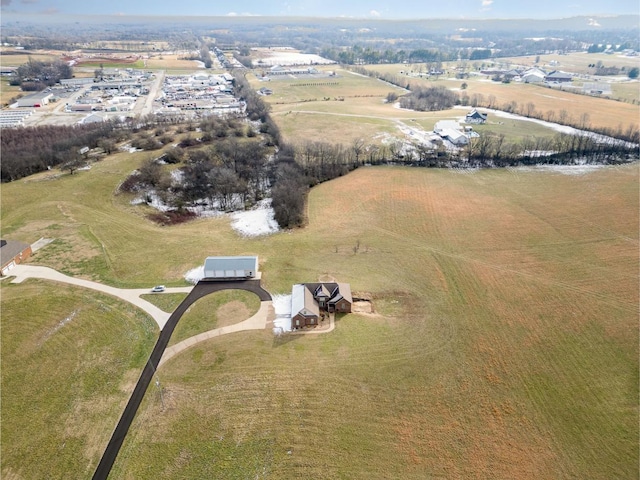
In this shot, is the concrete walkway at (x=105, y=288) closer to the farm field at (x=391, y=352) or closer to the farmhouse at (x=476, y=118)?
the farm field at (x=391, y=352)

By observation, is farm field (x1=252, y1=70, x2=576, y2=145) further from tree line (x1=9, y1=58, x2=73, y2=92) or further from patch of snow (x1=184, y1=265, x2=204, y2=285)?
tree line (x1=9, y1=58, x2=73, y2=92)

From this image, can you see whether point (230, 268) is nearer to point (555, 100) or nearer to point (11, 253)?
point (11, 253)

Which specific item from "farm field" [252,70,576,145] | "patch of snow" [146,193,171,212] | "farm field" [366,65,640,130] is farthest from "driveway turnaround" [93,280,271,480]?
"farm field" [366,65,640,130]

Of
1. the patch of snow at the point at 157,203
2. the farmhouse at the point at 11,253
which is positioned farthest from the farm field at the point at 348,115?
the farmhouse at the point at 11,253

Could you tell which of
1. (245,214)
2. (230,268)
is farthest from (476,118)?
(230,268)

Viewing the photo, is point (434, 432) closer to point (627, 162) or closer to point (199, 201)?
point (199, 201)

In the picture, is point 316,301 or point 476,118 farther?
point 476,118
